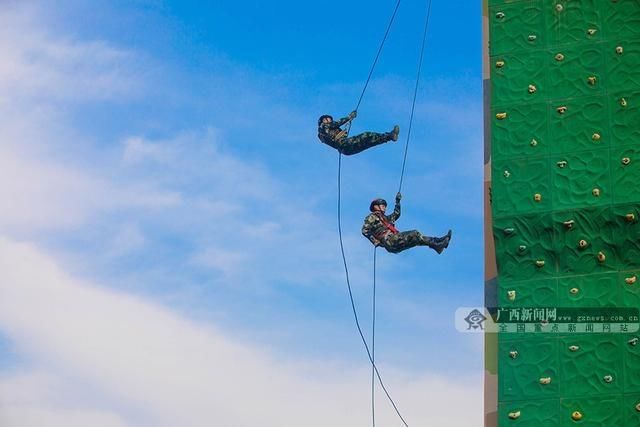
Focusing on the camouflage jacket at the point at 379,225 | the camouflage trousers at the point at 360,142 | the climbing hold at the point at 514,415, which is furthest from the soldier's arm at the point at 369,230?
the climbing hold at the point at 514,415

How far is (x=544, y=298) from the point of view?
13.7 metres

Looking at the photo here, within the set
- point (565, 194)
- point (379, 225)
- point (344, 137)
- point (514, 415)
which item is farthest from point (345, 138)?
point (514, 415)

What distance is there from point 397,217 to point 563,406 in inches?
104

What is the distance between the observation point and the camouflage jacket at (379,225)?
14406mm

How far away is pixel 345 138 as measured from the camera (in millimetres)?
14969

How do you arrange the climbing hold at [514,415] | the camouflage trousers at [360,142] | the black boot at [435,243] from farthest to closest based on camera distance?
the camouflage trousers at [360,142] < the black boot at [435,243] < the climbing hold at [514,415]

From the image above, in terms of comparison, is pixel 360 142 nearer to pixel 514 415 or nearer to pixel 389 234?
pixel 389 234

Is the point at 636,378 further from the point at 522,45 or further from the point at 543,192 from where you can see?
the point at 522,45

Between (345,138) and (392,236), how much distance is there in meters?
1.31

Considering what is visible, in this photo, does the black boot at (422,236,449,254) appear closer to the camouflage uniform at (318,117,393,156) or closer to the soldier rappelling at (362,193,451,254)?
the soldier rappelling at (362,193,451,254)

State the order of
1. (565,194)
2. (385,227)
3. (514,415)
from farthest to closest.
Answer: (385,227), (565,194), (514,415)

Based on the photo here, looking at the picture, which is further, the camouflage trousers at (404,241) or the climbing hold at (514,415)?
the camouflage trousers at (404,241)

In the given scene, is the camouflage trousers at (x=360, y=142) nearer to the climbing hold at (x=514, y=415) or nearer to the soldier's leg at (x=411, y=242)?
the soldier's leg at (x=411, y=242)

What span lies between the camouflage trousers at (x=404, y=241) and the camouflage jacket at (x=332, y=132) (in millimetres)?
1317
